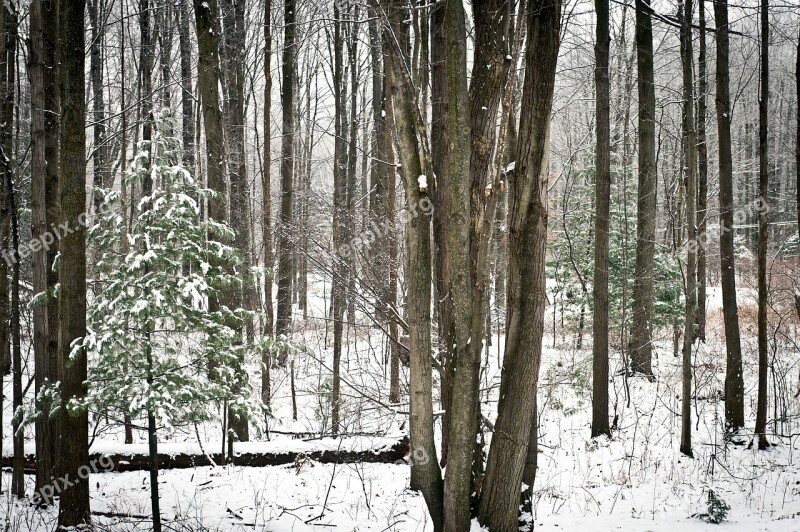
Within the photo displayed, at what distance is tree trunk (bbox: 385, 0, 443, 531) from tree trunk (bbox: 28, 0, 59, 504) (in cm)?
389

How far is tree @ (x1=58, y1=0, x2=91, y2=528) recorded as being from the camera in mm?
5094

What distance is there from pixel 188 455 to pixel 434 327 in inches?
165

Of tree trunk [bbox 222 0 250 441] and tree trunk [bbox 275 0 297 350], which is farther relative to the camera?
tree trunk [bbox 275 0 297 350]

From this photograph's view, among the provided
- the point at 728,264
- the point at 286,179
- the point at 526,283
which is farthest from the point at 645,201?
the point at 526,283

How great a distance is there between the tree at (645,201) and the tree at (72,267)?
9.65 meters

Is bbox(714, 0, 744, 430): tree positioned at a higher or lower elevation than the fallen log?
higher

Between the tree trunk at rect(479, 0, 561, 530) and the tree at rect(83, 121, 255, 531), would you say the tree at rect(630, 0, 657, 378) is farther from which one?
the tree at rect(83, 121, 255, 531)

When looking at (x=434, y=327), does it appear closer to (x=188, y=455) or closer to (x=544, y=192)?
(x=188, y=455)

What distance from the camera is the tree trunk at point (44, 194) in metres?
5.98

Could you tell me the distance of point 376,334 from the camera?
18297 millimetres

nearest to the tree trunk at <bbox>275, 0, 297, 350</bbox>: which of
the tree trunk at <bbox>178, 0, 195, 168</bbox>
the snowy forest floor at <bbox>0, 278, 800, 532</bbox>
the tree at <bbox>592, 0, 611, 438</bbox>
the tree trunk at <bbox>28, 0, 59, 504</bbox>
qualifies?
the tree trunk at <bbox>178, 0, 195, 168</bbox>

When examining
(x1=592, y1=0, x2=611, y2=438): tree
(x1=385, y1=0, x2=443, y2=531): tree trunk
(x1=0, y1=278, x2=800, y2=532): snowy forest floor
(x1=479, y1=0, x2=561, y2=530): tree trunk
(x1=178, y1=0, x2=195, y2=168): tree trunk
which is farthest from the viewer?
(x1=178, y1=0, x2=195, y2=168): tree trunk

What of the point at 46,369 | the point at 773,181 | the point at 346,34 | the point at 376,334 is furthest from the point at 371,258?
the point at 773,181

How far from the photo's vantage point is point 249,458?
772 cm
